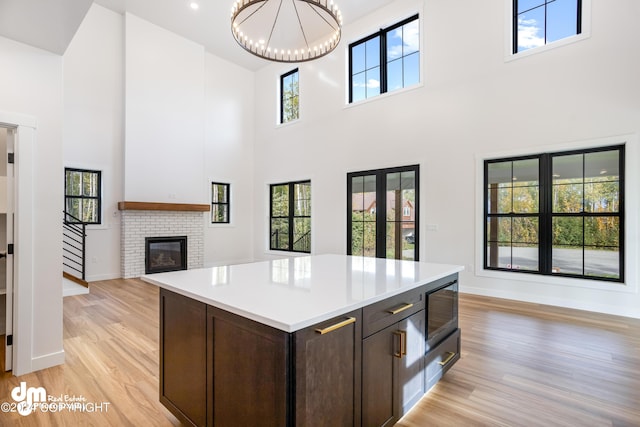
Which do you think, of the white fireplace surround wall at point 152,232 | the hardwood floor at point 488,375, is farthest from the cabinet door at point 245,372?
the white fireplace surround wall at point 152,232

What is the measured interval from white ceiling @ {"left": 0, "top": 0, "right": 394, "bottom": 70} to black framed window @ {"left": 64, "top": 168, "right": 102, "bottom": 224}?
10.9 feet

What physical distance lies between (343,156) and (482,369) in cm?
498

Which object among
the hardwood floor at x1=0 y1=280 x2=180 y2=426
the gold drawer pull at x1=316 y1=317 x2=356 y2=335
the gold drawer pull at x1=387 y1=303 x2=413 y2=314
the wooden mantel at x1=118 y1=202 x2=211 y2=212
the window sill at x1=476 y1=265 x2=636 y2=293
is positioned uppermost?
the wooden mantel at x1=118 y1=202 x2=211 y2=212

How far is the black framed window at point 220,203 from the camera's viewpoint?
8352 millimetres

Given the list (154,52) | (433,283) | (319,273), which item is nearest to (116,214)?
(154,52)

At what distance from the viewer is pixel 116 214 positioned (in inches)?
262

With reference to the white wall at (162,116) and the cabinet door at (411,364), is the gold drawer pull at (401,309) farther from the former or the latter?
the white wall at (162,116)

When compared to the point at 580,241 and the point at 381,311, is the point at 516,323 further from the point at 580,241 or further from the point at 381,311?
the point at 381,311

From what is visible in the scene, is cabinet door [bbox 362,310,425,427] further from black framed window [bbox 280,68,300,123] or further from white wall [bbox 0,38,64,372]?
black framed window [bbox 280,68,300,123]

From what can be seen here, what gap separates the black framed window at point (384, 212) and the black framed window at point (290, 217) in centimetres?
134

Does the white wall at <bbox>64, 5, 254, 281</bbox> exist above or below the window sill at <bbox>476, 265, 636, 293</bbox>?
above

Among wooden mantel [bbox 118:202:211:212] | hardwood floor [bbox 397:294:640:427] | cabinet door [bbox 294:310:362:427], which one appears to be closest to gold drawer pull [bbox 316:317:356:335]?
cabinet door [bbox 294:310:362:427]

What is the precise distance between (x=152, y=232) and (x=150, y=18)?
14.6 ft

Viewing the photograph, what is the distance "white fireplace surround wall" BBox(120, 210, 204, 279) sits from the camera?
664 centimetres
